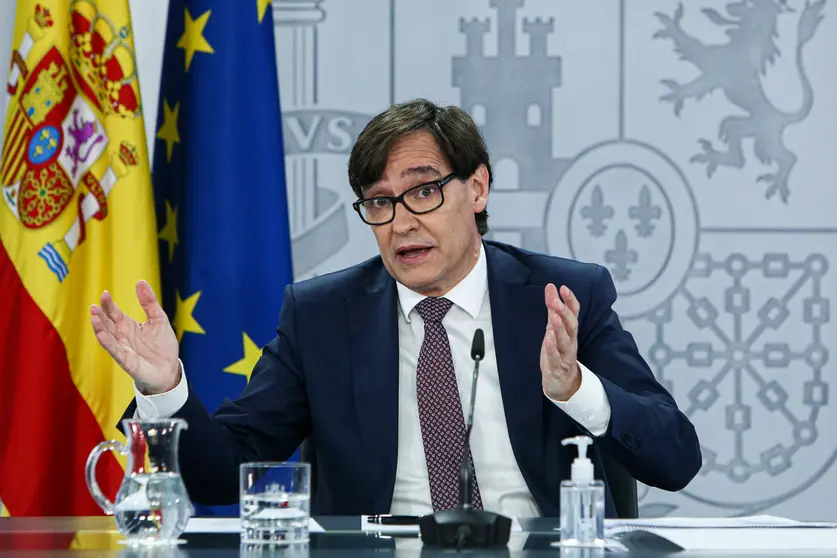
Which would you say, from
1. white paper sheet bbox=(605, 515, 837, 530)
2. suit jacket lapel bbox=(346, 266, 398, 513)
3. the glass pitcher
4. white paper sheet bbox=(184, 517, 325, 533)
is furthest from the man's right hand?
white paper sheet bbox=(605, 515, 837, 530)

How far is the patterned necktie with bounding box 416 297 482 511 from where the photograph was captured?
220cm

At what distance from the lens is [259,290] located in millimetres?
3068

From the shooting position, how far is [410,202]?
2430mm

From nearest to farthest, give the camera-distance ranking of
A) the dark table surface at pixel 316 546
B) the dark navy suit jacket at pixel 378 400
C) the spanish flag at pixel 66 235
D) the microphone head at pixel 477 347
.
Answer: the dark table surface at pixel 316 546
the microphone head at pixel 477 347
the dark navy suit jacket at pixel 378 400
the spanish flag at pixel 66 235

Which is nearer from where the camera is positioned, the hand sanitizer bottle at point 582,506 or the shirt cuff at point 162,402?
the hand sanitizer bottle at point 582,506

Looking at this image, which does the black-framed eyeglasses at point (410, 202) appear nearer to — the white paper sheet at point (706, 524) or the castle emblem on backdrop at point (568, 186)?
the white paper sheet at point (706, 524)

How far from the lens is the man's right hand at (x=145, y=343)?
6.31 ft

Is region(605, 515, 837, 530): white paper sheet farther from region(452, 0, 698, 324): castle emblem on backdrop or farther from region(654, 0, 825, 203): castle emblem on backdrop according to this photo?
region(654, 0, 825, 203): castle emblem on backdrop

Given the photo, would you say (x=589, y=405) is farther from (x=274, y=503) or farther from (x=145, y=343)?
(x=145, y=343)

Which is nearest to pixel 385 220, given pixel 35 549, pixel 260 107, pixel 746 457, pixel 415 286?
pixel 415 286

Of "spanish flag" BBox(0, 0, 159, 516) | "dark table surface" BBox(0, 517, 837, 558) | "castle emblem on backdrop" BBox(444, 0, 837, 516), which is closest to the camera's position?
"dark table surface" BBox(0, 517, 837, 558)

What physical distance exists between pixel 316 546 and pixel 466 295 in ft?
3.26

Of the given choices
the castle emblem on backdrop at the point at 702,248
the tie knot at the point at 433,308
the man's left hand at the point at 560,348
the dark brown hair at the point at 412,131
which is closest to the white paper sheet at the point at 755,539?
the man's left hand at the point at 560,348

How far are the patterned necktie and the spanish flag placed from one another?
103 centimetres
